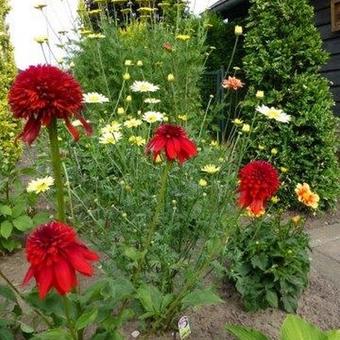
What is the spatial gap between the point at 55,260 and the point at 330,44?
19.3 ft

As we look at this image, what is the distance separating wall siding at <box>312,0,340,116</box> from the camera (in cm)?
610

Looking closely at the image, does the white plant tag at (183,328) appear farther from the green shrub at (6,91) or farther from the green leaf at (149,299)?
the green shrub at (6,91)

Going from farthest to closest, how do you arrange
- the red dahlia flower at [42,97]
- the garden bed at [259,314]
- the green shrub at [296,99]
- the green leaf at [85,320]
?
the green shrub at [296,99] < the garden bed at [259,314] < the green leaf at [85,320] < the red dahlia flower at [42,97]

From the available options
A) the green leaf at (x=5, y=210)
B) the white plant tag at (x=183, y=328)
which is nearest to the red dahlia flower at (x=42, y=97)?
the white plant tag at (x=183, y=328)

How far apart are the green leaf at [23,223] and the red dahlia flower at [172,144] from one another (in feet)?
6.06

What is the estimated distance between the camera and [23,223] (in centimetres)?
312

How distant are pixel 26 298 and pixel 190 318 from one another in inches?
44.5

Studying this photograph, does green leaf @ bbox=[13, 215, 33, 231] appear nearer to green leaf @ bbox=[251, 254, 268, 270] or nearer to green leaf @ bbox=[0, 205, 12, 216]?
green leaf @ bbox=[0, 205, 12, 216]

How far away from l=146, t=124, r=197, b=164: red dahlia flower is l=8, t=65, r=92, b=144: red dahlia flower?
32 cm

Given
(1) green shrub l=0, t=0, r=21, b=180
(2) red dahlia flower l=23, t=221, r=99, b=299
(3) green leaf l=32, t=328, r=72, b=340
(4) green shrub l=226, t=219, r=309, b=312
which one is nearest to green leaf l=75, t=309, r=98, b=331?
(3) green leaf l=32, t=328, r=72, b=340

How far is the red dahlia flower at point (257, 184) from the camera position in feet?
→ 4.92

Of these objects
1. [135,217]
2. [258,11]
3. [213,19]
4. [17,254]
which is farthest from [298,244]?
[213,19]

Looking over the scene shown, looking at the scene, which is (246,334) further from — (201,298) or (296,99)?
(296,99)

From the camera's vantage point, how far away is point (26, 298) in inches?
61.7
